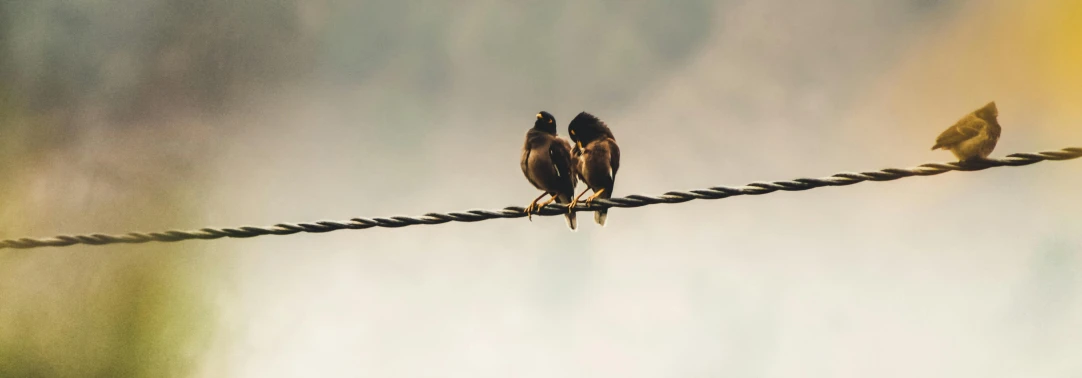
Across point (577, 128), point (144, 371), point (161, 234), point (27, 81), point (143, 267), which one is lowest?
point (144, 371)

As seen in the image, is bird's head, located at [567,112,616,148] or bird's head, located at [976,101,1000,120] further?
bird's head, located at [567,112,616,148]

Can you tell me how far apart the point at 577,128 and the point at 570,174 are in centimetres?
30

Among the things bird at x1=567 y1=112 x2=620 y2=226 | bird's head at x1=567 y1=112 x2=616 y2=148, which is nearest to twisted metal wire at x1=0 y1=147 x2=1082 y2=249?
bird at x1=567 y1=112 x2=620 y2=226

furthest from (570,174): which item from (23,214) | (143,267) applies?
(23,214)

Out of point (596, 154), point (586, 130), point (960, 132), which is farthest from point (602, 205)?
point (960, 132)

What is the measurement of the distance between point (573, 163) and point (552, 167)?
0.12 m

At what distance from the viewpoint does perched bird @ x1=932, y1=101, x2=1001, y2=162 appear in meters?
2.85

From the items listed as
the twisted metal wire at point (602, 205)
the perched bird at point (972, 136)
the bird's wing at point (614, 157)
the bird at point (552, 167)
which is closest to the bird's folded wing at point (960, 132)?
the perched bird at point (972, 136)

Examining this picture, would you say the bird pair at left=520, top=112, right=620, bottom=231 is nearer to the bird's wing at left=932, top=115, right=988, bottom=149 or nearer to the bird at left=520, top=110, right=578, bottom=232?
the bird at left=520, top=110, right=578, bottom=232

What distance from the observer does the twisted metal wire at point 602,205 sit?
6.86ft

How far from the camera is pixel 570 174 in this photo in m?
3.29

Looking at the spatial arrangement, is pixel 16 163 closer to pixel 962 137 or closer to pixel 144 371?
pixel 144 371

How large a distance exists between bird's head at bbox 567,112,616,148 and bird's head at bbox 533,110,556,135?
0.13m

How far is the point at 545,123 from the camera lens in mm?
3592
